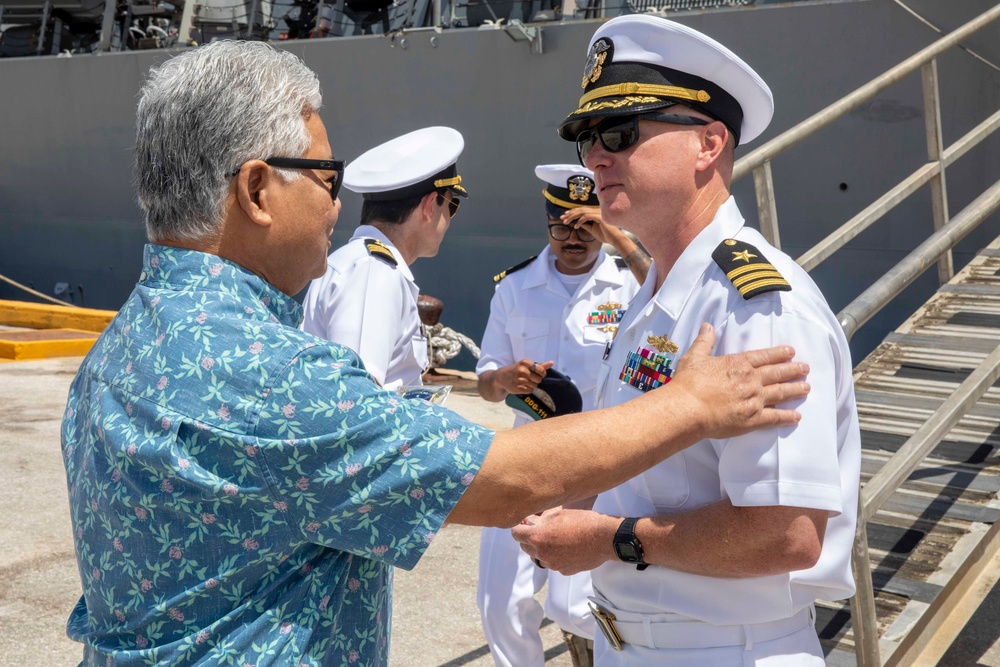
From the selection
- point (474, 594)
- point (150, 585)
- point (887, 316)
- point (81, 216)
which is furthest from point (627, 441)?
point (81, 216)

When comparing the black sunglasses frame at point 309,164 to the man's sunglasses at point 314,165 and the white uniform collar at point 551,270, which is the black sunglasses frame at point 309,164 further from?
the white uniform collar at point 551,270

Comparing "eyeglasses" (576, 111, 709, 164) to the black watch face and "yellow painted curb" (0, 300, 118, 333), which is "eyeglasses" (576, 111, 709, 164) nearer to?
the black watch face

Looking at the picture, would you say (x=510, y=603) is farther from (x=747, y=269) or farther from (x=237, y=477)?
(x=237, y=477)

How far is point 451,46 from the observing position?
433 inches

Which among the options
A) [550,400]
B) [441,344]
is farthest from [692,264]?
A: [441,344]

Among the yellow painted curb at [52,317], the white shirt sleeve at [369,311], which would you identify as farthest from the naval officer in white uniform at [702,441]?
the yellow painted curb at [52,317]

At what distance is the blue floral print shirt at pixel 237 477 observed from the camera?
52.5 inches

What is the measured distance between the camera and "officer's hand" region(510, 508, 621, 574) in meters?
1.78

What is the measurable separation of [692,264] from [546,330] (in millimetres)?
2228

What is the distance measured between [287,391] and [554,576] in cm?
216

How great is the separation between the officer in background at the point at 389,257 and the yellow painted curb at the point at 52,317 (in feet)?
29.5

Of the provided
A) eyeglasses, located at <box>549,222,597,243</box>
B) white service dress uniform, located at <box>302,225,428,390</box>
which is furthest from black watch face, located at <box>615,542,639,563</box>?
eyeglasses, located at <box>549,222,597,243</box>

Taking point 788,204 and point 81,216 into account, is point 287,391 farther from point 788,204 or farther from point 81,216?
point 81,216

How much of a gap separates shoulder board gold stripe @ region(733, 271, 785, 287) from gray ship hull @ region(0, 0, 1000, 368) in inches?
279
